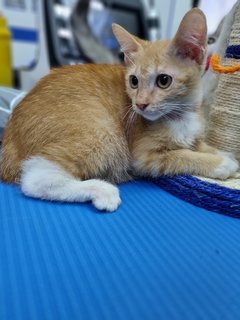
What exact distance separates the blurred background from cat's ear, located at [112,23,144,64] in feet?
5.24

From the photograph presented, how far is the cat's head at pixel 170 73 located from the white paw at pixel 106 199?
0.24 metres

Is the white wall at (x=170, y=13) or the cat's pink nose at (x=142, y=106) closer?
the cat's pink nose at (x=142, y=106)

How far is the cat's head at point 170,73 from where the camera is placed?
0.93 meters

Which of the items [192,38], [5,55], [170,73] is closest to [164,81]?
[170,73]

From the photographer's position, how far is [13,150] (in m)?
0.98

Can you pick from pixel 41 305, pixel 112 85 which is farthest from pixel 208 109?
pixel 41 305

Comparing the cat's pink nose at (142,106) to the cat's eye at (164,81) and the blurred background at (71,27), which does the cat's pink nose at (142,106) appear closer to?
the cat's eye at (164,81)

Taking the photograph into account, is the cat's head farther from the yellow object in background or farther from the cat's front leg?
the yellow object in background

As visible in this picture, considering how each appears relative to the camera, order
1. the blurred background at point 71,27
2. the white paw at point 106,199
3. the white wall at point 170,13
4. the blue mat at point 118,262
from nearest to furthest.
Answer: the blue mat at point 118,262 < the white paw at point 106,199 < the blurred background at point 71,27 < the white wall at point 170,13

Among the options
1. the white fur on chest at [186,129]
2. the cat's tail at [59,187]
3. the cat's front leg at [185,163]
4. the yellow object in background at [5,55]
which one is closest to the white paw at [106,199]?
the cat's tail at [59,187]

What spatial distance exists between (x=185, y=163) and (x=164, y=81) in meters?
0.25

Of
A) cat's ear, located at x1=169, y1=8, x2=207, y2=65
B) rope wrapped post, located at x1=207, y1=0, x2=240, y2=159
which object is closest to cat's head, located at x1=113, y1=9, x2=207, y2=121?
cat's ear, located at x1=169, y1=8, x2=207, y2=65

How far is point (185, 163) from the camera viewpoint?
1006mm

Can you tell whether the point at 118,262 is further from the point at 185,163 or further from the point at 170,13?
the point at 170,13
